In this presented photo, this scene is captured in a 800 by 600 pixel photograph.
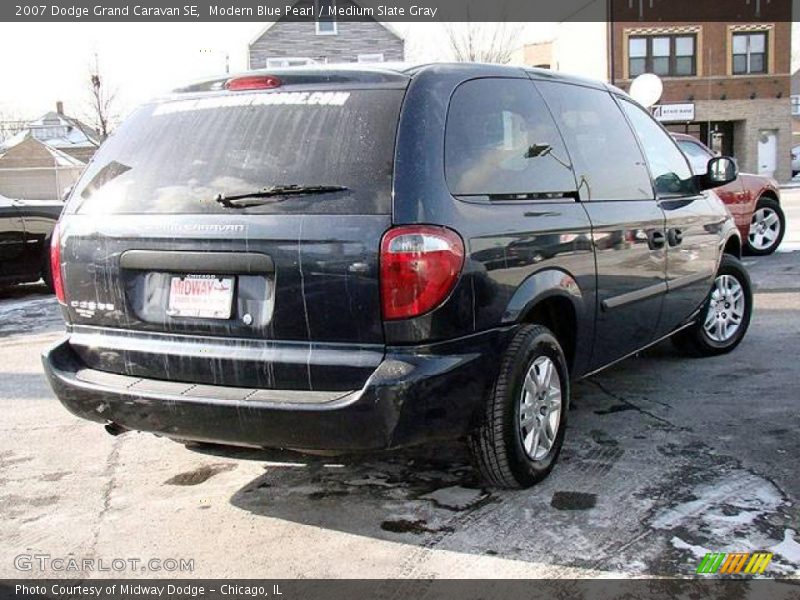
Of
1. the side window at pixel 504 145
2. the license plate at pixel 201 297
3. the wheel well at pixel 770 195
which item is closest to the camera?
the license plate at pixel 201 297

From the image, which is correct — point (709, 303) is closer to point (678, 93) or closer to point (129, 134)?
point (129, 134)

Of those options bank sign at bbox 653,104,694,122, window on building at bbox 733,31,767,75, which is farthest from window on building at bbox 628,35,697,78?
window on building at bbox 733,31,767,75

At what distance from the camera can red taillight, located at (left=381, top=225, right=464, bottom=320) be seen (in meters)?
2.95

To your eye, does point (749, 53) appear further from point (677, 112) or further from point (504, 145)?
point (504, 145)

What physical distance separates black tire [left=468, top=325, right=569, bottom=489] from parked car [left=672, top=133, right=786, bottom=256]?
744 cm

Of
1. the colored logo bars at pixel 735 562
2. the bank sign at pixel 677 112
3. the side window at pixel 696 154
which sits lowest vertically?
the colored logo bars at pixel 735 562

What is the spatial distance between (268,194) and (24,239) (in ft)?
25.5

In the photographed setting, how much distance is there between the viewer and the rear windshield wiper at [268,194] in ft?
10.1

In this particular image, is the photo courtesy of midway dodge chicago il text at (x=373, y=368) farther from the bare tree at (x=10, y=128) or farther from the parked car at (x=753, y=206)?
the bare tree at (x=10, y=128)

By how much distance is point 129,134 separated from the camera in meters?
3.66

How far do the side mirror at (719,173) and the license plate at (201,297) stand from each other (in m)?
3.57

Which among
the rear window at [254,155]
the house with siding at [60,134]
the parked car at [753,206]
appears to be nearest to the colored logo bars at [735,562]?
the rear window at [254,155]

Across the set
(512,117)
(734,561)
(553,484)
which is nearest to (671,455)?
(553,484)

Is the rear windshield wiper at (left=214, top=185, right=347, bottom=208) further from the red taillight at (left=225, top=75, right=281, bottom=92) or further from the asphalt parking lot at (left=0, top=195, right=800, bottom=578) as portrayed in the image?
the asphalt parking lot at (left=0, top=195, right=800, bottom=578)
